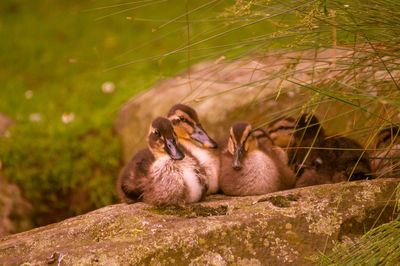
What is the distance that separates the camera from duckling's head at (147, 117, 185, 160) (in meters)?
3.21

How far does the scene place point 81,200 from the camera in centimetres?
541

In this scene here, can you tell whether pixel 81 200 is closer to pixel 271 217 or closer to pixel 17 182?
pixel 17 182

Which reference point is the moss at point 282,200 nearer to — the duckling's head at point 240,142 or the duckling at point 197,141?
the duckling's head at point 240,142

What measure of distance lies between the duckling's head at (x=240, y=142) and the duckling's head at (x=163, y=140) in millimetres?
481

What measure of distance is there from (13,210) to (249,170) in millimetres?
2942

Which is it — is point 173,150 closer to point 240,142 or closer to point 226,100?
point 240,142

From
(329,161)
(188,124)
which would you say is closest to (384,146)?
(329,161)

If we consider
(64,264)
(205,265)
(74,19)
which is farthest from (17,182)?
(74,19)

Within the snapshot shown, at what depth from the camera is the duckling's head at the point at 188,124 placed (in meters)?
3.79

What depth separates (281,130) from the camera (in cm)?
410

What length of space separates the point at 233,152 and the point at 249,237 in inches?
45.2

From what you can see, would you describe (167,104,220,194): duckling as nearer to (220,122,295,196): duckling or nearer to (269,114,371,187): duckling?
(220,122,295,196): duckling

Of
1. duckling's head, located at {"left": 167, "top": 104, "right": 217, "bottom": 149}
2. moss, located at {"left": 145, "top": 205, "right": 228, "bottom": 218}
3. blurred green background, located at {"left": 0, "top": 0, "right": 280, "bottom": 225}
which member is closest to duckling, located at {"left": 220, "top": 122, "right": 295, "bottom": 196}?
duckling's head, located at {"left": 167, "top": 104, "right": 217, "bottom": 149}

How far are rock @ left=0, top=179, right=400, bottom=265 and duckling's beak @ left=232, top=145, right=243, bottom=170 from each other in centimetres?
56
